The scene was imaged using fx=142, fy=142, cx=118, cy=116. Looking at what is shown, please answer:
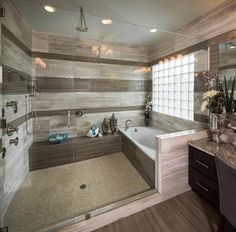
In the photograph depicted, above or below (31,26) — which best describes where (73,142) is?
below

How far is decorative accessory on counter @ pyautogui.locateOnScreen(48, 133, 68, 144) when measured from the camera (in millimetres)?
2602

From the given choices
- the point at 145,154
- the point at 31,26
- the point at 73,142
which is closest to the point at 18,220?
the point at 73,142

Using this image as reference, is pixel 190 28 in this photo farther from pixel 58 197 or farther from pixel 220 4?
pixel 58 197

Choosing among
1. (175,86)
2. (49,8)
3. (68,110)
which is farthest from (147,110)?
(49,8)

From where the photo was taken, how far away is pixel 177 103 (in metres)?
2.78

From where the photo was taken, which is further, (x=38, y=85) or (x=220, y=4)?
(x=38, y=85)

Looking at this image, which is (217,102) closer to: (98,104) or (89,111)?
(98,104)

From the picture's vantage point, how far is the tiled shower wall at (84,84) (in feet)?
8.72

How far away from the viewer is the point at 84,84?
2.95m

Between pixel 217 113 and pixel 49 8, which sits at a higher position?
pixel 49 8

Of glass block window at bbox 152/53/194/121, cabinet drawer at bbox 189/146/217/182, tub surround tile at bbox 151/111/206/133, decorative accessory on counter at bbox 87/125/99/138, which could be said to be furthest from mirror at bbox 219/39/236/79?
decorative accessory on counter at bbox 87/125/99/138

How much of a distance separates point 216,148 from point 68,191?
1926mm

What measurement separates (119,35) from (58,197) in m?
2.90

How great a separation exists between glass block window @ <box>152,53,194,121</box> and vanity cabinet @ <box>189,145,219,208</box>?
37.4 inches
